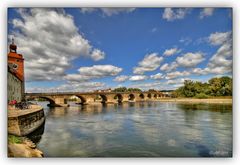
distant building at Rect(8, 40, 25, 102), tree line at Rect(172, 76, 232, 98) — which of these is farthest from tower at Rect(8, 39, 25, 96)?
tree line at Rect(172, 76, 232, 98)

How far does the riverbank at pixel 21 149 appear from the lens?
3.87 m

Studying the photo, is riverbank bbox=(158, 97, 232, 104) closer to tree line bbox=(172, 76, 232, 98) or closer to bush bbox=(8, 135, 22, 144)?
tree line bbox=(172, 76, 232, 98)

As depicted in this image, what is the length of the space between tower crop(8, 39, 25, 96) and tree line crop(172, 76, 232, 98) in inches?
105

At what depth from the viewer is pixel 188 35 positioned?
414cm

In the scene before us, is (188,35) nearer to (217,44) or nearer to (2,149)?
(217,44)

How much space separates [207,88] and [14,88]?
326cm

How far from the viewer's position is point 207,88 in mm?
4656

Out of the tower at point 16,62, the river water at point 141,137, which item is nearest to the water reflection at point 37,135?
the river water at point 141,137

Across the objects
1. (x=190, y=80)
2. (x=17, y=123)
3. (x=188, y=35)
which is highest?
(x=188, y=35)

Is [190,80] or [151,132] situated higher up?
[190,80]

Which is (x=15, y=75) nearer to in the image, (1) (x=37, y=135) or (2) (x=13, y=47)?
(2) (x=13, y=47)

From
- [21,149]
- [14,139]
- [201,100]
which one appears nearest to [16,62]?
[14,139]
